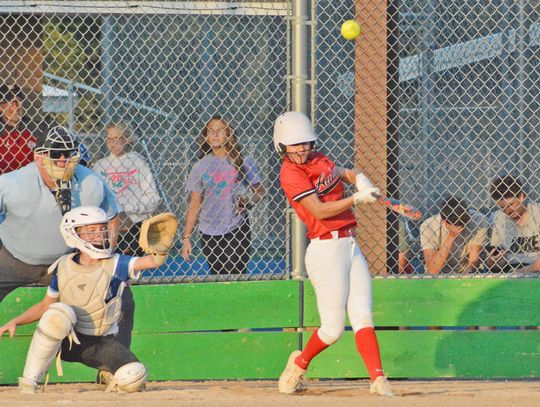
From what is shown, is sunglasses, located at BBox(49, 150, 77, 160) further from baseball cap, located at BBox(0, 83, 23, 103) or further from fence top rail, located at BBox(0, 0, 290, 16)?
fence top rail, located at BBox(0, 0, 290, 16)

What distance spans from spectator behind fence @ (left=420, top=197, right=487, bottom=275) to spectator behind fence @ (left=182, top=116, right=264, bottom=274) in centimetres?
129

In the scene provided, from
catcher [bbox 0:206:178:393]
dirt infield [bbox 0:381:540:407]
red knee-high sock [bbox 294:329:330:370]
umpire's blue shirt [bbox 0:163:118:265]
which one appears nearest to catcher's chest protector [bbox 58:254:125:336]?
catcher [bbox 0:206:178:393]

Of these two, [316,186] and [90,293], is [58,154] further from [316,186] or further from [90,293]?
[316,186]

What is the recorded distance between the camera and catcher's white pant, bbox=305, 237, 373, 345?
22.0 feet

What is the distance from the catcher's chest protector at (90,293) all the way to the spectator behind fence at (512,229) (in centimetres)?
276

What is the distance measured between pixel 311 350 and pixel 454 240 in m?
1.86

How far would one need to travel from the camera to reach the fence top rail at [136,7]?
26.9 ft

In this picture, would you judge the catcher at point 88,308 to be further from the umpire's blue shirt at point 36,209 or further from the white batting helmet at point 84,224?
the umpire's blue shirt at point 36,209

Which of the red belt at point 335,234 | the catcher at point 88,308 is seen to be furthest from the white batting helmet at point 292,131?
the catcher at point 88,308

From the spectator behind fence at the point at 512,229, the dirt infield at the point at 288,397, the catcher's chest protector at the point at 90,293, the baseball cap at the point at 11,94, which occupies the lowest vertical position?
the dirt infield at the point at 288,397

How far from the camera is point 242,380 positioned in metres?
7.82

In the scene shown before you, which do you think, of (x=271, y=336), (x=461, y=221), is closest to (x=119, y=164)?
(x=271, y=336)

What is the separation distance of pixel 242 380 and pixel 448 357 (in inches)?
55.1

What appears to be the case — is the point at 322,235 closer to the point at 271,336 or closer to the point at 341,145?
the point at 271,336
